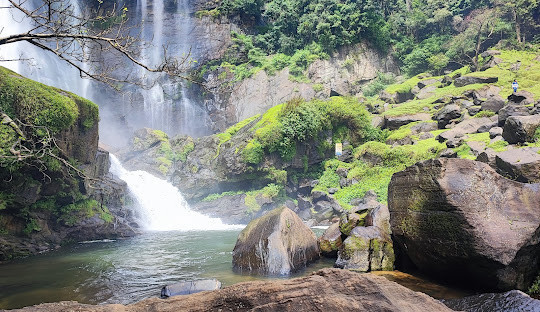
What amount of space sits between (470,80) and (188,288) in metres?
33.7

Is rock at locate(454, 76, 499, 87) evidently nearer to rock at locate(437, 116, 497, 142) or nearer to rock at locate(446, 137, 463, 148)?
rock at locate(437, 116, 497, 142)

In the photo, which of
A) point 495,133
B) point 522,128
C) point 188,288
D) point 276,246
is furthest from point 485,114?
point 188,288

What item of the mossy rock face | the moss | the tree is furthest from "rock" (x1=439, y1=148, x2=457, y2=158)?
the mossy rock face

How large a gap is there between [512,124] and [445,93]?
1654 centimetres

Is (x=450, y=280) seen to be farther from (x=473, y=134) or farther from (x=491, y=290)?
(x=473, y=134)

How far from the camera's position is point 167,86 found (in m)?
36.9

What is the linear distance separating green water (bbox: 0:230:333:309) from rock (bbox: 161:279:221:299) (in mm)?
1103

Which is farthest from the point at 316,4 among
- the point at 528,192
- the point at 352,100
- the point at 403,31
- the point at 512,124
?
the point at 528,192

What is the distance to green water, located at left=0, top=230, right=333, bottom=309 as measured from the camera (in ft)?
22.8

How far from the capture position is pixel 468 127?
70.0 feet

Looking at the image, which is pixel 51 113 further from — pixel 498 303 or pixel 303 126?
pixel 303 126

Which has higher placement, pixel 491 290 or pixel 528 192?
pixel 528 192

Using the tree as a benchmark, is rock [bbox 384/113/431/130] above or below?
above

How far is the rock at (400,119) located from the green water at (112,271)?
1956 centimetres
